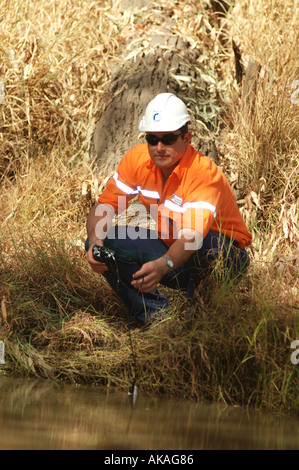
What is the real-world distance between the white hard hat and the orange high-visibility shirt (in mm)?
220

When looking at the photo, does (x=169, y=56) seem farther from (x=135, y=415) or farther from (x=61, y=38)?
(x=135, y=415)

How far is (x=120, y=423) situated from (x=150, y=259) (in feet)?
4.36

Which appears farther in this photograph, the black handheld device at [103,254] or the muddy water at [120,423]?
the black handheld device at [103,254]

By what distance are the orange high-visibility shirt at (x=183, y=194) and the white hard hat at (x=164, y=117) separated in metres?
0.22

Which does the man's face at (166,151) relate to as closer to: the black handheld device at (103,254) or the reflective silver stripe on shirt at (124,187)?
the reflective silver stripe on shirt at (124,187)

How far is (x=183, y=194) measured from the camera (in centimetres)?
461

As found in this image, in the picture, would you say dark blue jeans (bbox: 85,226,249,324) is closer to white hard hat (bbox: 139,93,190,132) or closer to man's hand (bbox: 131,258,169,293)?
man's hand (bbox: 131,258,169,293)

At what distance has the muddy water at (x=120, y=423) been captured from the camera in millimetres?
3260

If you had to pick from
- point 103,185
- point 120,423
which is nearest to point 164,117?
point 120,423

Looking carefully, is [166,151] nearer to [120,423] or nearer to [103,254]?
[103,254]

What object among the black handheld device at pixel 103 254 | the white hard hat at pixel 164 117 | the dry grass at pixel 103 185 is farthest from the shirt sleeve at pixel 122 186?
the dry grass at pixel 103 185

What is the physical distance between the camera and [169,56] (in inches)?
289
